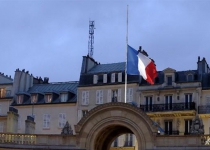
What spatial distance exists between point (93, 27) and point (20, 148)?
38331 mm

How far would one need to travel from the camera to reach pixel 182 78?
57094 mm

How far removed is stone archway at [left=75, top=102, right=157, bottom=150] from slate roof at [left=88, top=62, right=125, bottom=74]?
27668 mm

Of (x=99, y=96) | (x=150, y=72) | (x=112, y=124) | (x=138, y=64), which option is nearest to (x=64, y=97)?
(x=99, y=96)

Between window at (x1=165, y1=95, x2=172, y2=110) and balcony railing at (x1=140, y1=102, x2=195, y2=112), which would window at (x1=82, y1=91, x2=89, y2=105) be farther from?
window at (x1=165, y1=95, x2=172, y2=110)

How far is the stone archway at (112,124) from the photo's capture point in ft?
106

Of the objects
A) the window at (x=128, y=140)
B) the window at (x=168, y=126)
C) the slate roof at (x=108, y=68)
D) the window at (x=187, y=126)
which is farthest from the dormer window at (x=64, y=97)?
the window at (x=187, y=126)

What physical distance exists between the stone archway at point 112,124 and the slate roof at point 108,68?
27668 mm

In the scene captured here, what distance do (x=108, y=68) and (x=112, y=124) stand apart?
30.1 meters

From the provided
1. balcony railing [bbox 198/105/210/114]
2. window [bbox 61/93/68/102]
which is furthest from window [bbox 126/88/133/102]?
window [bbox 61/93/68/102]

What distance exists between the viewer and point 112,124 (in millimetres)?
33312

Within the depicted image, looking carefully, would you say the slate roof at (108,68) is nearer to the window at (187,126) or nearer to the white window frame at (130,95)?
the white window frame at (130,95)

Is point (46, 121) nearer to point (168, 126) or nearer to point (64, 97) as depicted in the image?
point (64, 97)

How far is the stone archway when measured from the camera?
106 feet

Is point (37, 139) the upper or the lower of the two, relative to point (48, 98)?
lower
